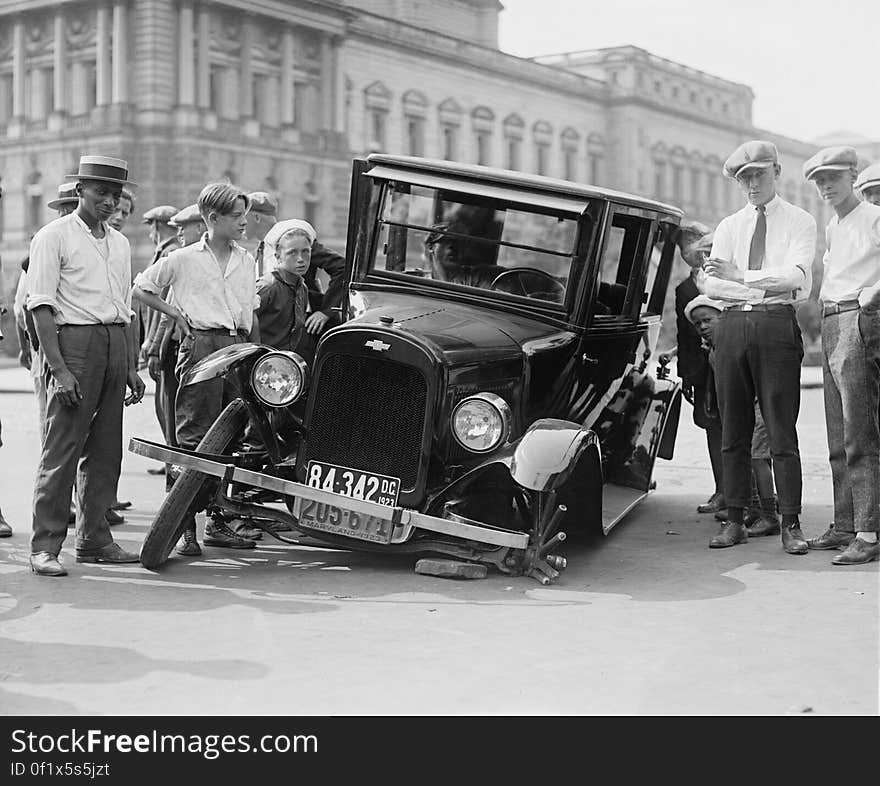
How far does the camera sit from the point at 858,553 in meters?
7.15

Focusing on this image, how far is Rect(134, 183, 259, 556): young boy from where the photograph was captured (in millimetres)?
7488

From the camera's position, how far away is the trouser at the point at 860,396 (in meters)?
7.18

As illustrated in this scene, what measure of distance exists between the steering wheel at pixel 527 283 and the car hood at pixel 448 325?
0.74 feet

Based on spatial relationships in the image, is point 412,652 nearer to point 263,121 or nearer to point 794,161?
point 263,121

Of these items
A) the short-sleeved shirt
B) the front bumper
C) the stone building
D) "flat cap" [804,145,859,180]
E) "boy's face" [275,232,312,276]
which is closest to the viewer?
the front bumper

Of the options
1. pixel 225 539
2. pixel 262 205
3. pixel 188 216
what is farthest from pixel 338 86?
pixel 225 539

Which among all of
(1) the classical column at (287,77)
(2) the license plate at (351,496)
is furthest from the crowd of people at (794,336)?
(1) the classical column at (287,77)

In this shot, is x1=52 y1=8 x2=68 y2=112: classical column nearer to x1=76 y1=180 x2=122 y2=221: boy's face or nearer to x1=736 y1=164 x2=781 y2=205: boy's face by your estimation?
x1=76 y1=180 x2=122 y2=221: boy's face

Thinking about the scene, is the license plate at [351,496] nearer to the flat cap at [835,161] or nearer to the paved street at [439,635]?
the paved street at [439,635]

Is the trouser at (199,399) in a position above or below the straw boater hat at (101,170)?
below

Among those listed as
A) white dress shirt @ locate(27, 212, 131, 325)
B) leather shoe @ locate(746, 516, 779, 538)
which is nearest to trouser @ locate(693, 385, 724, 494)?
leather shoe @ locate(746, 516, 779, 538)

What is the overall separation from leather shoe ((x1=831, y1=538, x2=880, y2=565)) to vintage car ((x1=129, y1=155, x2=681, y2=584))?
125 centimetres

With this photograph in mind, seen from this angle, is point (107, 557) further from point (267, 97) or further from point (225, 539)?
point (267, 97)

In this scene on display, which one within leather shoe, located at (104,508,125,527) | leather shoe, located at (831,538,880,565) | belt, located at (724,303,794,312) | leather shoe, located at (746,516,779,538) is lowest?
leather shoe, located at (104,508,125,527)
